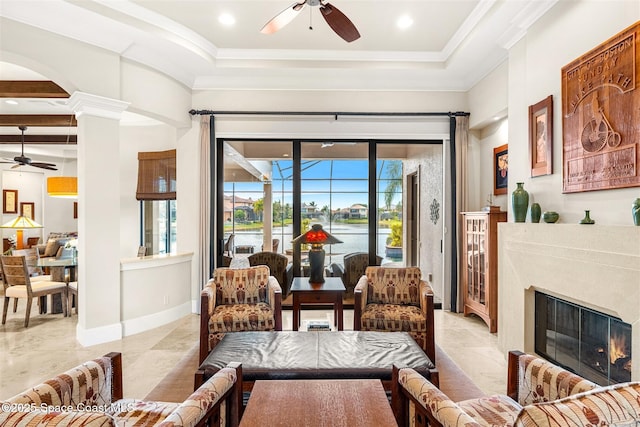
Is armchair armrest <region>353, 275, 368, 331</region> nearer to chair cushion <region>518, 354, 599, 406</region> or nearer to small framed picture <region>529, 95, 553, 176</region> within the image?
chair cushion <region>518, 354, 599, 406</region>

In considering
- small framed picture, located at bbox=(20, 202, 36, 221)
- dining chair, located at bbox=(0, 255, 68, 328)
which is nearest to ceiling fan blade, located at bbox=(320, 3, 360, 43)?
dining chair, located at bbox=(0, 255, 68, 328)

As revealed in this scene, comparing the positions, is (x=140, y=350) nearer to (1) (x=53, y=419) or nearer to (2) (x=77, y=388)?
(2) (x=77, y=388)

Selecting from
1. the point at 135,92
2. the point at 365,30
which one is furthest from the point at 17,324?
the point at 365,30

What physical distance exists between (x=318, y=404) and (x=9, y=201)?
1066 cm

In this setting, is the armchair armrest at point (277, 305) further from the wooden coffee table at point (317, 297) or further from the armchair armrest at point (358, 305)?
the armchair armrest at point (358, 305)

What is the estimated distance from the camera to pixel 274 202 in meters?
5.33

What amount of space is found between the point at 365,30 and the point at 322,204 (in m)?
2.45

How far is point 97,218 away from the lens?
3793mm

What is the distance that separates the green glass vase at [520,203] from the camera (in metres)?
3.19

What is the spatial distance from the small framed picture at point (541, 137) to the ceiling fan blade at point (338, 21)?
5.82 ft

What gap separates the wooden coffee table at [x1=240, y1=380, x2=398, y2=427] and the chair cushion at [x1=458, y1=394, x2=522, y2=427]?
1.33ft

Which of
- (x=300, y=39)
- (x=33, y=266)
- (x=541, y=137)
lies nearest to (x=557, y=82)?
(x=541, y=137)

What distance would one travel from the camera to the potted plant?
5.44m

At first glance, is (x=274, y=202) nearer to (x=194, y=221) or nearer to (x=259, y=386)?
(x=194, y=221)
